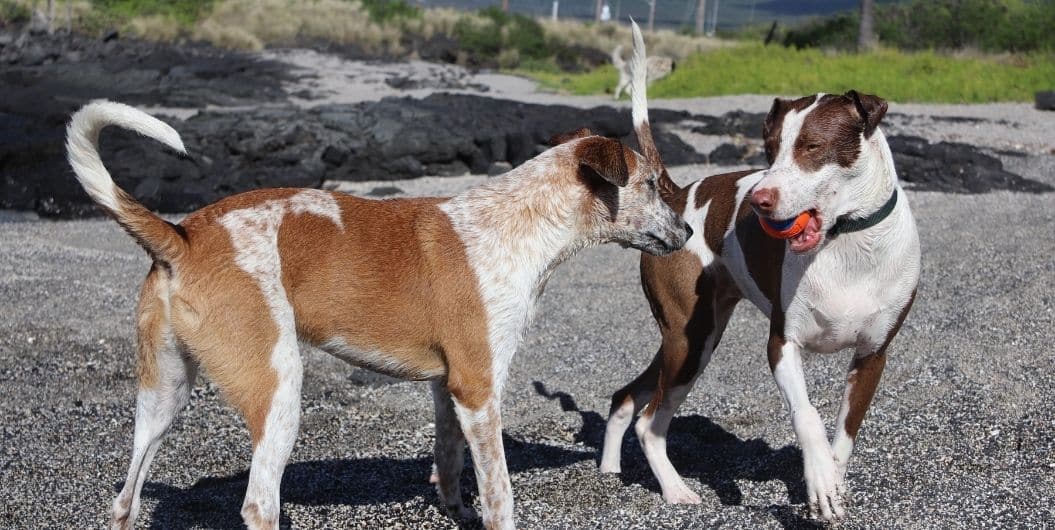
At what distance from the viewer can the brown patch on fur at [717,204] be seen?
621 centimetres

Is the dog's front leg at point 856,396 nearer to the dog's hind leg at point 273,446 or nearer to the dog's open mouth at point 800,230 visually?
the dog's open mouth at point 800,230

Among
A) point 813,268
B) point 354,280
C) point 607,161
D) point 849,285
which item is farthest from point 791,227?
point 354,280

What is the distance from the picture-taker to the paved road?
591cm

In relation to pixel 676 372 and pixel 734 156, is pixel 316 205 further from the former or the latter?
pixel 734 156

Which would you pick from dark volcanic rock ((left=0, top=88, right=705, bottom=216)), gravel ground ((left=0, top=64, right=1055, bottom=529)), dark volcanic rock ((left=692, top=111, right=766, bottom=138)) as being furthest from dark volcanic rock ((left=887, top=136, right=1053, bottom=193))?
gravel ground ((left=0, top=64, right=1055, bottom=529))

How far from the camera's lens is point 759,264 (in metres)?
5.89

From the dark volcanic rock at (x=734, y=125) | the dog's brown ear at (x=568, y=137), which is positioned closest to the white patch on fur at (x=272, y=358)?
the dog's brown ear at (x=568, y=137)

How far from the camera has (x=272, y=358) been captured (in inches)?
187

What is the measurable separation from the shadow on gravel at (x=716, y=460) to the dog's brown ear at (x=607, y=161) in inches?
71.7

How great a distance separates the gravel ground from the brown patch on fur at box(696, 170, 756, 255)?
1.32 metres

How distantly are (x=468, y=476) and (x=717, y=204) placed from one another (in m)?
2.06

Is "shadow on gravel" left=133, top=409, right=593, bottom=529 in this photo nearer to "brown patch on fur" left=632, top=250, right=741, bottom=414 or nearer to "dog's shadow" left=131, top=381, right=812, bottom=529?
"dog's shadow" left=131, top=381, right=812, bottom=529

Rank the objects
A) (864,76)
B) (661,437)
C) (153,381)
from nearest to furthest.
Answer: (153,381), (661,437), (864,76)

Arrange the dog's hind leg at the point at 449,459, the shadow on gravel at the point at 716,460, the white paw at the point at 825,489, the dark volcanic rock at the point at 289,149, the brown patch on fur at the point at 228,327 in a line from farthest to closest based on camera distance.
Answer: the dark volcanic rock at the point at 289,149, the shadow on gravel at the point at 716,460, the dog's hind leg at the point at 449,459, the white paw at the point at 825,489, the brown patch on fur at the point at 228,327
